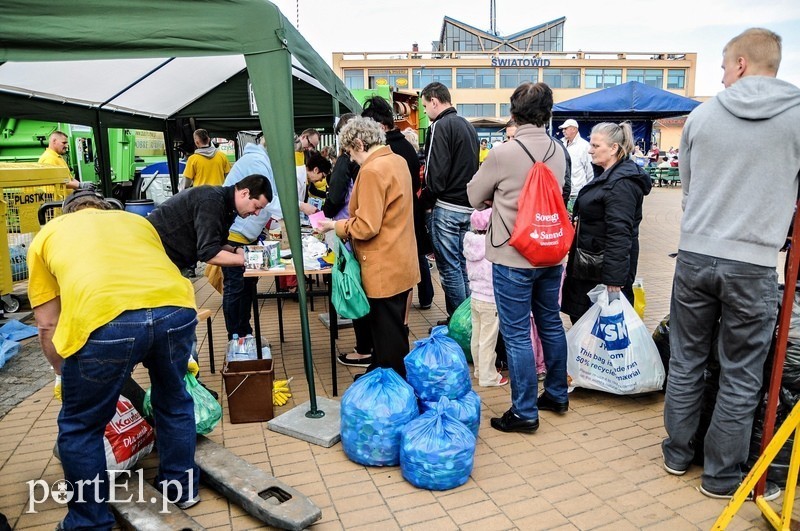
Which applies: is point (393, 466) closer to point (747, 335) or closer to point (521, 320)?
point (521, 320)

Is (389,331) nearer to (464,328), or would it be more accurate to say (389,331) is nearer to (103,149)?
(464,328)

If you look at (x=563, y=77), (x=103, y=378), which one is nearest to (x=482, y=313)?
(x=103, y=378)

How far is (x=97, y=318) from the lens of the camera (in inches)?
88.1

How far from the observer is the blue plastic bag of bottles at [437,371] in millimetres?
3307

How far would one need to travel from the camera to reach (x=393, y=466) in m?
3.12

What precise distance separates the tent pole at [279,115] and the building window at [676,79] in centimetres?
7808

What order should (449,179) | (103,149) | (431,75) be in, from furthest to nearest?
(431,75)
(103,149)
(449,179)

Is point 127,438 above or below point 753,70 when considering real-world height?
below

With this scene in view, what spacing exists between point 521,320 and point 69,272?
2.25 m

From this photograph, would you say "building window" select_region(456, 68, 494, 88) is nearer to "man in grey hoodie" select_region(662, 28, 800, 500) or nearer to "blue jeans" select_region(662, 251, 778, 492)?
"man in grey hoodie" select_region(662, 28, 800, 500)

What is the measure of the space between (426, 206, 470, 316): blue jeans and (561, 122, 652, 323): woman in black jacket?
4.04ft

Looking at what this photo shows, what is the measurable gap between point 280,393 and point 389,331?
957 mm

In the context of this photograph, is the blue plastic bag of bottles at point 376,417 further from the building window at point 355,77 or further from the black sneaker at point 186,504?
the building window at point 355,77

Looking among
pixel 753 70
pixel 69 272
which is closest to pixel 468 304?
pixel 753 70
